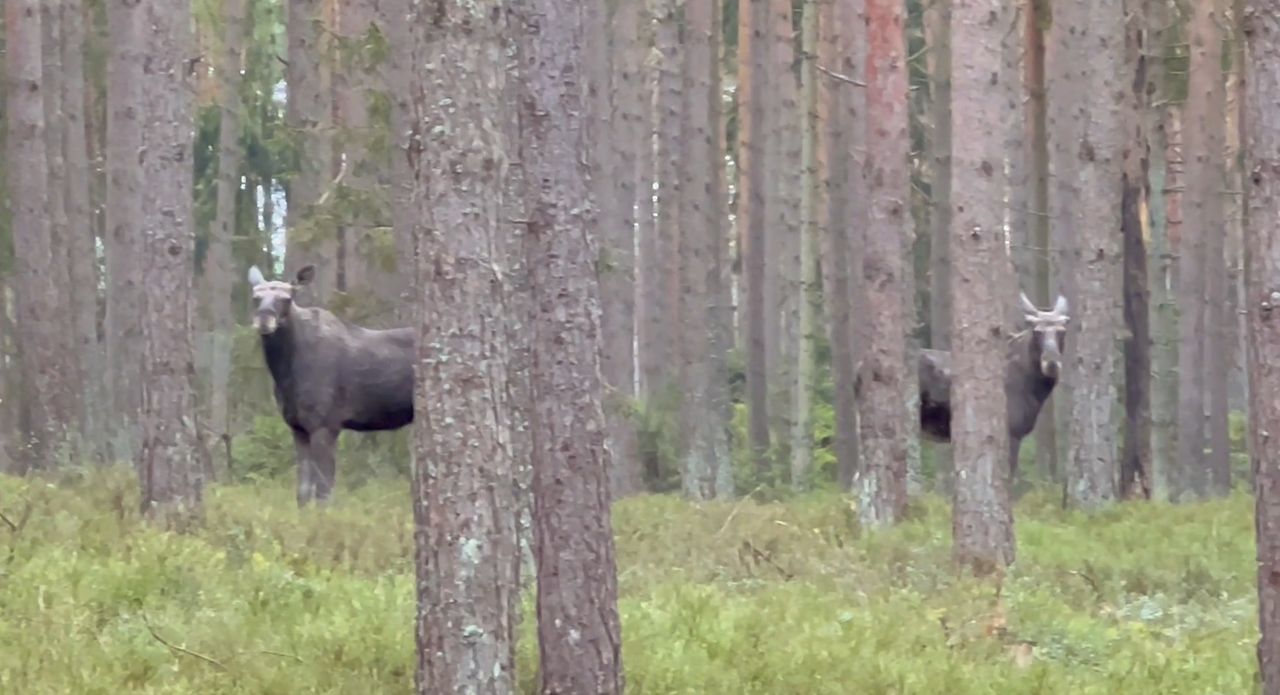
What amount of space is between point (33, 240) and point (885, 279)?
413 inches

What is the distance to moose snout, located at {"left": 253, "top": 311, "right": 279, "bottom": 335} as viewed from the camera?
1738cm

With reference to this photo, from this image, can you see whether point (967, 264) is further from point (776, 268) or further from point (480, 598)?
point (776, 268)

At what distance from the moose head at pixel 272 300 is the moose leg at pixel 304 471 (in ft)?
3.91

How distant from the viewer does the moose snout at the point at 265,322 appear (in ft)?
57.0

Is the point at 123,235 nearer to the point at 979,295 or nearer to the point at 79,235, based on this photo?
the point at 79,235

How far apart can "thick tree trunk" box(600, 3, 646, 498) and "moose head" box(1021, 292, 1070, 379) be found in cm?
511

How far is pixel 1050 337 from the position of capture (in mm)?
20594

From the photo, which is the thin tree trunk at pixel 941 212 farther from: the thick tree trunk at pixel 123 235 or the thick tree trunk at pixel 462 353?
the thick tree trunk at pixel 462 353

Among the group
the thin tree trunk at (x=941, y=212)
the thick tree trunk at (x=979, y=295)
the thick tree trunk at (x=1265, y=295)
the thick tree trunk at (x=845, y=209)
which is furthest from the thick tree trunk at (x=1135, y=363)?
the thick tree trunk at (x=1265, y=295)

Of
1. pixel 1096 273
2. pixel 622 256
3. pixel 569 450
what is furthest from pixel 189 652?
pixel 622 256

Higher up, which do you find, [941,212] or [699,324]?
[941,212]

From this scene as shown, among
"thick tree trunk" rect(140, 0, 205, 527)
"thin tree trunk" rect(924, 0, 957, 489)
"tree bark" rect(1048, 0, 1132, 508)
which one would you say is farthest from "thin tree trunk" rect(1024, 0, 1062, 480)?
"thick tree trunk" rect(140, 0, 205, 527)

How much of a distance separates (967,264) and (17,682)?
7.66m

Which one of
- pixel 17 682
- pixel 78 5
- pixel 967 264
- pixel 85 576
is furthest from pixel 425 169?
pixel 78 5
